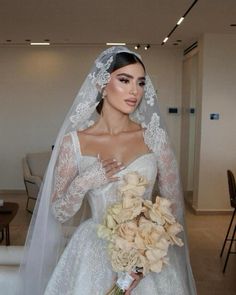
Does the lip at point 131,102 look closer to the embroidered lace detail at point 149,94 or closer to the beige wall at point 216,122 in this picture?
the embroidered lace detail at point 149,94

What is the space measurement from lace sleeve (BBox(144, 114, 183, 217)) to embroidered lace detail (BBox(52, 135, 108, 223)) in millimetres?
290

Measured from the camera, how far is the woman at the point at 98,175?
1479 millimetres

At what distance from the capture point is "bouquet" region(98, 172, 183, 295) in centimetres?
115

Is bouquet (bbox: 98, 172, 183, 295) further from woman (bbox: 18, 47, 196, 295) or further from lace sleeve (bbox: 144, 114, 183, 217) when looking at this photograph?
lace sleeve (bbox: 144, 114, 183, 217)

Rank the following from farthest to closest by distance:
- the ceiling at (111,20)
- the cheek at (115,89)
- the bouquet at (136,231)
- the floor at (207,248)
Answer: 1. the ceiling at (111,20)
2. the floor at (207,248)
3. the cheek at (115,89)
4. the bouquet at (136,231)

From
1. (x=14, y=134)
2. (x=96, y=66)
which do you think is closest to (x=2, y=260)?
(x=96, y=66)

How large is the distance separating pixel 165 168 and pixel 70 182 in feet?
1.36

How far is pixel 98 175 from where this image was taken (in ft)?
4.79

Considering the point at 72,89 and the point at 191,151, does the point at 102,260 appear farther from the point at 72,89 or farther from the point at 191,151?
the point at 72,89

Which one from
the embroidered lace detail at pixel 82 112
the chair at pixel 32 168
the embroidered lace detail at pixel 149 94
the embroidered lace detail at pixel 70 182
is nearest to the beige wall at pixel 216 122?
the chair at pixel 32 168

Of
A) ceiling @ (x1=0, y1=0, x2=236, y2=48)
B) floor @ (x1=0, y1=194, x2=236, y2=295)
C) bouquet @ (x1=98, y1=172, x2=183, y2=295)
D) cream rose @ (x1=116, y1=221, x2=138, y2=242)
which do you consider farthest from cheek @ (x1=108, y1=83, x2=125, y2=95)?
ceiling @ (x1=0, y1=0, x2=236, y2=48)

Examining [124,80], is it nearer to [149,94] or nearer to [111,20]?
[149,94]

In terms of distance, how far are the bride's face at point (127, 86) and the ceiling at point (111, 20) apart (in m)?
2.45

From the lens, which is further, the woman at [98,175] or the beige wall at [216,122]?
the beige wall at [216,122]
